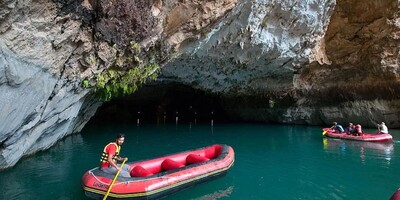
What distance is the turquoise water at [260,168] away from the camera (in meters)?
8.16

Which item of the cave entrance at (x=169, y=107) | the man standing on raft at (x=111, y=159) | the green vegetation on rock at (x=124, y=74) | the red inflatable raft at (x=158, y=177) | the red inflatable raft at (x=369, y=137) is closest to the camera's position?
the red inflatable raft at (x=158, y=177)

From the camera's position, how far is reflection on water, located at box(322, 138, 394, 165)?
12383 millimetres

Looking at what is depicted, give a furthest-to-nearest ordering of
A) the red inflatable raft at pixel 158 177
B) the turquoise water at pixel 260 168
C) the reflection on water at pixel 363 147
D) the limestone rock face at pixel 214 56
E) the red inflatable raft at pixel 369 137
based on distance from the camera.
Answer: the red inflatable raft at pixel 369 137
the reflection on water at pixel 363 147
the turquoise water at pixel 260 168
the limestone rock face at pixel 214 56
the red inflatable raft at pixel 158 177

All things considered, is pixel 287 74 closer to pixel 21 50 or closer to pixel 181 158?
pixel 181 158

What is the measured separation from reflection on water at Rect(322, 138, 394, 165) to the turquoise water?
0.03 m

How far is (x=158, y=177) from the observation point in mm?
7559

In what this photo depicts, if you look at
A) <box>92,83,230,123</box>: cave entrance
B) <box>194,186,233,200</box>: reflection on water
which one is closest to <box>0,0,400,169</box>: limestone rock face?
<box>92,83,230,123</box>: cave entrance

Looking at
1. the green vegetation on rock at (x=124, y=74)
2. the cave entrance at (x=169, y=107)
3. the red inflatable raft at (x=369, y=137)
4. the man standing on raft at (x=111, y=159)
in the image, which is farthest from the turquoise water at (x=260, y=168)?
the cave entrance at (x=169, y=107)

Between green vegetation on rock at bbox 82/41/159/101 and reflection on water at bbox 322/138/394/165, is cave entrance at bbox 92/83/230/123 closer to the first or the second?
reflection on water at bbox 322/138/394/165

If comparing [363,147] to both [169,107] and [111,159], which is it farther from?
[169,107]

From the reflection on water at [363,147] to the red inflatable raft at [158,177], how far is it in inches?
231

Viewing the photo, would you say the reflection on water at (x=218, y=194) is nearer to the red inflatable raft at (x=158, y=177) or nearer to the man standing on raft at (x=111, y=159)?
the red inflatable raft at (x=158, y=177)

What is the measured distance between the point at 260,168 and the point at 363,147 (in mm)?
5830

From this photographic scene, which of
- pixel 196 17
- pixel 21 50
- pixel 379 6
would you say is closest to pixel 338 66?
pixel 379 6
